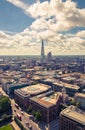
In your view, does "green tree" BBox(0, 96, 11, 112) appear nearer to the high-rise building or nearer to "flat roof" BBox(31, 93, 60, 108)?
"flat roof" BBox(31, 93, 60, 108)

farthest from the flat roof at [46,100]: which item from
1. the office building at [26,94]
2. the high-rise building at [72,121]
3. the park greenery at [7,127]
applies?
the park greenery at [7,127]

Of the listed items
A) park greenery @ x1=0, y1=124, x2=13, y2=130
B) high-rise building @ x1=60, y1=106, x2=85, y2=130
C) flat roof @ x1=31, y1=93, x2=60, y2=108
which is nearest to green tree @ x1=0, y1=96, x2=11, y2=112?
flat roof @ x1=31, y1=93, x2=60, y2=108

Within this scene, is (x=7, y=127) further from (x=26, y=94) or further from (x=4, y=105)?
(x=26, y=94)

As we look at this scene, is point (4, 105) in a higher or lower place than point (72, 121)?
lower

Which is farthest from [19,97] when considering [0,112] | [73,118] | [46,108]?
[73,118]

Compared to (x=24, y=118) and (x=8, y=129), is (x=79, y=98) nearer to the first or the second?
(x=24, y=118)

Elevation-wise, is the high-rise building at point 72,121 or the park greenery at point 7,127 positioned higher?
the high-rise building at point 72,121

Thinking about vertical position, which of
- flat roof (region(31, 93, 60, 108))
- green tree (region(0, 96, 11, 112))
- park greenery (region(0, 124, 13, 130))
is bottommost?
park greenery (region(0, 124, 13, 130))

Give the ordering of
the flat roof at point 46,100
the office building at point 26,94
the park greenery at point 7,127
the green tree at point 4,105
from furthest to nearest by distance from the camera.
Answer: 1. the office building at point 26,94
2. the green tree at point 4,105
3. the flat roof at point 46,100
4. the park greenery at point 7,127

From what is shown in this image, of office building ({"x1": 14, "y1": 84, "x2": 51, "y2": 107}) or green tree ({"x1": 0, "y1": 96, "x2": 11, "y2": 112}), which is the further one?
office building ({"x1": 14, "y1": 84, "x2": 51, "y2": 107})

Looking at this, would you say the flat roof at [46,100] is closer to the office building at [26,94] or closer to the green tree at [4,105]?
the office building at [26,94]

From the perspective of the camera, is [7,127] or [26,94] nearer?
[7,127]

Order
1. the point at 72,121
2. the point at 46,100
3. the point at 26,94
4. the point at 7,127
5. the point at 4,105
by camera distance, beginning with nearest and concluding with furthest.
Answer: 1. the point at 72,121
2. the point at 7,127
3. the point at 46,100
4. the point at 4,105
5. the point at 26,94

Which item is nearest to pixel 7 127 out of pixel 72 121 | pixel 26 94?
pixel 26 94
